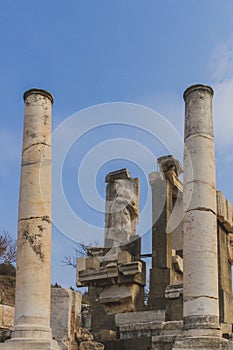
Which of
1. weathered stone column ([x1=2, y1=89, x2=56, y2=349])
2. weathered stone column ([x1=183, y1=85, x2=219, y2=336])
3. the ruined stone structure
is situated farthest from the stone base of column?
the ruined stone structure

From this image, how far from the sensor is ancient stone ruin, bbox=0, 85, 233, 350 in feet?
40.6

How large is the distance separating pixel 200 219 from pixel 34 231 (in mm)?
3657

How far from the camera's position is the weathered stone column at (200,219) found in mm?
12555

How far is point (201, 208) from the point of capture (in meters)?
13.3

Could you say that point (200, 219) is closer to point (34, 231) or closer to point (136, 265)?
point (34, 231)

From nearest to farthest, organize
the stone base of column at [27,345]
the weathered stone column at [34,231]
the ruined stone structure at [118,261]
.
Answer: the stone base of column at [27,345] < the weathered stone column at [34,231] < the ruined stone structure at [118,261]

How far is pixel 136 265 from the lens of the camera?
17.3 m

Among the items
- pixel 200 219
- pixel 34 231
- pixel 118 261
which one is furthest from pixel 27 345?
pixel 118 261

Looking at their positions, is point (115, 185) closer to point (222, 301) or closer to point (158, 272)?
point (158, 272)

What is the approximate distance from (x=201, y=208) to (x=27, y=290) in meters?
4.20

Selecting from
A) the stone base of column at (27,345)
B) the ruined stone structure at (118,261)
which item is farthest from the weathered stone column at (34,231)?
the ruined stone structure at (118,261)

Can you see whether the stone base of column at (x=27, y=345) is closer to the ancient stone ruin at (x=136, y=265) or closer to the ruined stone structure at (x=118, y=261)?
the ancient stone ruin at (x=136, y=265)

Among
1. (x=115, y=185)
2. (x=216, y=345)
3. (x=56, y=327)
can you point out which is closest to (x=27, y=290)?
(x=56, y=327)

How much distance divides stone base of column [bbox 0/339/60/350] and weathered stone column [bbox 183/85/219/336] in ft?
9.58
